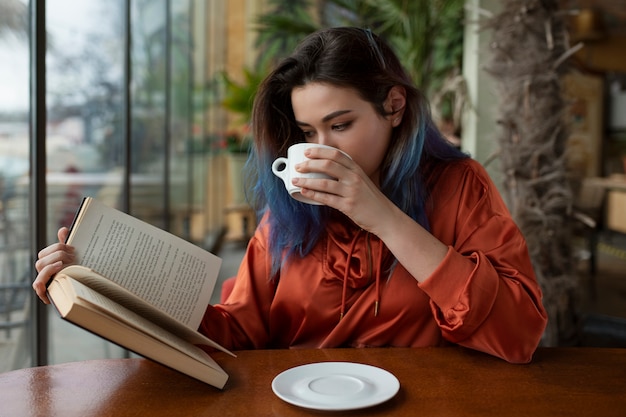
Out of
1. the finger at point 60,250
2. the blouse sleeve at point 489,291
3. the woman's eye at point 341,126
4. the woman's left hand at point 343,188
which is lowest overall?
the blouse sleeve at point 489,291

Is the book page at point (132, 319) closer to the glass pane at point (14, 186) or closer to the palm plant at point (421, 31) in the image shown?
the glass pane at point (14, 186)

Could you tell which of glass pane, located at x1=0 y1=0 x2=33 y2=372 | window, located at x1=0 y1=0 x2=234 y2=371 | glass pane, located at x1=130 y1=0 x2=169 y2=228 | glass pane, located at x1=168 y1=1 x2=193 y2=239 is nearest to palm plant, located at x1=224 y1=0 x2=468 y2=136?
glass pane, located at x1=130 y1=0 x2=169 y2=228

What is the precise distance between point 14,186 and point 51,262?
70 centimetres

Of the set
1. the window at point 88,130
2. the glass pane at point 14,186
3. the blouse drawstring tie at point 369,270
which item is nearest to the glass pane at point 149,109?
the window at point 88,130

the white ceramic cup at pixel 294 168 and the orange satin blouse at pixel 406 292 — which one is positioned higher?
the white ceramic cup at pixel 294 168

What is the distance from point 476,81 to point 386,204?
2.18m

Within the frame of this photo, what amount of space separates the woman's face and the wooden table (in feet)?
1.35

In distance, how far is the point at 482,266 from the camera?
117 centimetres

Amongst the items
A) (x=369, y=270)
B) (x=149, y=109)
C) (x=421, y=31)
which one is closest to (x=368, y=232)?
(x=369, y=270)

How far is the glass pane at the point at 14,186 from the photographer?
1.61m

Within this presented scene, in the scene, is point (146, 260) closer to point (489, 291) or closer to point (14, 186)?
point (489, 291)

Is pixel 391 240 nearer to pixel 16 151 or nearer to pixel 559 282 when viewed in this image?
pixel 16 151

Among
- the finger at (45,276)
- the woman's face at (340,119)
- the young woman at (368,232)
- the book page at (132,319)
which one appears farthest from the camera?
the woman's face at (340,119)

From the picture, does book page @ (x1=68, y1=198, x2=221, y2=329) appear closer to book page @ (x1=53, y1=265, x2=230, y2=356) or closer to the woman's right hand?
the woman's right hand
